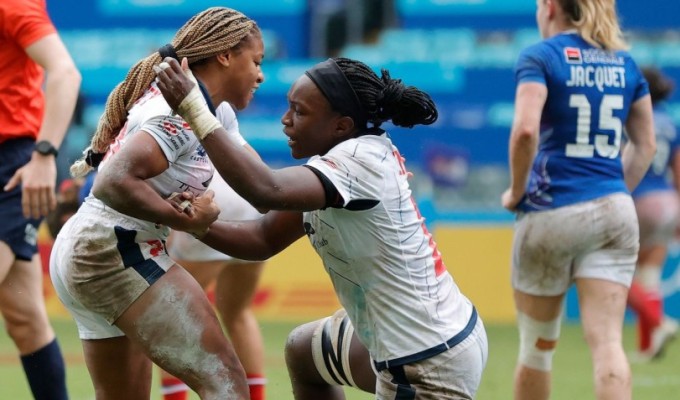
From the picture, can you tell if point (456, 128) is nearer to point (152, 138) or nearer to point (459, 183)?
point (459, 183)

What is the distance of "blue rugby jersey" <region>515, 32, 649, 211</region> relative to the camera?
5703 mm

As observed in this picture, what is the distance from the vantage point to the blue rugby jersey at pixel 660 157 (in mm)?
9797

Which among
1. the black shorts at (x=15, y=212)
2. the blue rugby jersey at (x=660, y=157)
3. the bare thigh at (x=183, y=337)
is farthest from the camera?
the blue rugby jersey at (x=660, y=157)

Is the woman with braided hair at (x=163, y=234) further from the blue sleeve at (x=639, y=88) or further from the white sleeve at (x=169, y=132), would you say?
the blue sleeve at (x=639, y=88)

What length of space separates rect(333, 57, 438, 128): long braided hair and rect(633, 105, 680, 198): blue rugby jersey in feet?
18.3

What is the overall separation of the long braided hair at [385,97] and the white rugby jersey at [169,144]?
467 mm

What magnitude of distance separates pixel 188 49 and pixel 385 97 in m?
0.73

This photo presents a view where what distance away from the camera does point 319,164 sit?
4.24m

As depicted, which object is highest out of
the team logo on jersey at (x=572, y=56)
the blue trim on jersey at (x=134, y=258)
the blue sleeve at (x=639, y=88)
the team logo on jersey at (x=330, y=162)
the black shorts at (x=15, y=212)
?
the team logo on jersey at (x=330, y=162)

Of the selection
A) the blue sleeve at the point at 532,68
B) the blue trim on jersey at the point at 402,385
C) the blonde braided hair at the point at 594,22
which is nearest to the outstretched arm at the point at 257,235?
the blue trim on jersey at the point at 402,385

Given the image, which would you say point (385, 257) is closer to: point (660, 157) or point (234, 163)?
point (234, 163)

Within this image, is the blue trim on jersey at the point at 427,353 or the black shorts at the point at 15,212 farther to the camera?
the black shorts at the point at 15,212

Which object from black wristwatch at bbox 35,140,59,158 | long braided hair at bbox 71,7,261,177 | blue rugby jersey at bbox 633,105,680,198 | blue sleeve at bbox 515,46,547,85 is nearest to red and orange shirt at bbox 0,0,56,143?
black wristwatch at bbox 35,140,59,158

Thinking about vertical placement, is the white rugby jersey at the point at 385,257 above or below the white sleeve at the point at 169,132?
below
